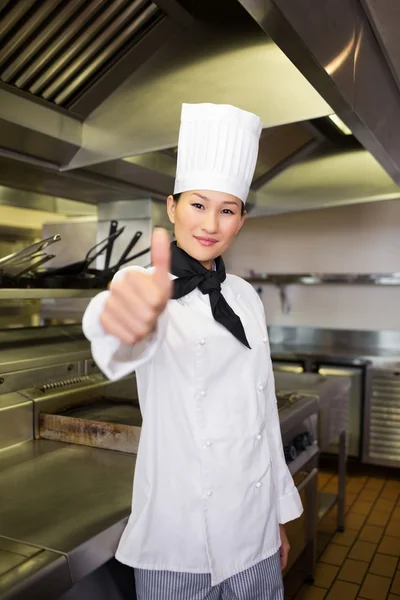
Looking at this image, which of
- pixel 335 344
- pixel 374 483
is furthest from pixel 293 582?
pixel 335 344

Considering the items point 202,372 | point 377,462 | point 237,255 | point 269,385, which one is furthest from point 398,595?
point 237,255

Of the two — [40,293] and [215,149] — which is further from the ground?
[215,149]

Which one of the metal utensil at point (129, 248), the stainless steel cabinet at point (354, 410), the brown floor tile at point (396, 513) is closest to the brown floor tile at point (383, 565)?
the brown floor tile at point (396, 513)

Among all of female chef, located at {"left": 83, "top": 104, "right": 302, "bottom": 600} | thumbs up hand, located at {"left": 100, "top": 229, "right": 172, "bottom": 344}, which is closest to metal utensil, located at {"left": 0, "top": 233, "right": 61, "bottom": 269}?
female chef, located at {"left": 83, "top": 104, "right": 302, "bottom": 600}

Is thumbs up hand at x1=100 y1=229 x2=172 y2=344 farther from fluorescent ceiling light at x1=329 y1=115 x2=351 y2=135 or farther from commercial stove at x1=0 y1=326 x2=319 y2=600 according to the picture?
fluorescent ceiling light at x1=329 y1=115 x2=351 y2=135

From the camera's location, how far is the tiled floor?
2293 mm

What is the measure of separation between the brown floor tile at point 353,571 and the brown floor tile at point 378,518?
1.53 feet

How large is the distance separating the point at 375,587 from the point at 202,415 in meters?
1.77

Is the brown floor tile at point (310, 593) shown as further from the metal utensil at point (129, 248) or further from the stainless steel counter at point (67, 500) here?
the metal utensil at point (129, 248)

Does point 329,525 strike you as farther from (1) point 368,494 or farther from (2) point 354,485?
(2) point 354,485

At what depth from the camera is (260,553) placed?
1.17m

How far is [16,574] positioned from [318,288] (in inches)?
146

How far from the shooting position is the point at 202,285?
1111mm

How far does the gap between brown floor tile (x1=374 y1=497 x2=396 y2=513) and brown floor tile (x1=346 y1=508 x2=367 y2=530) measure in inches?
6.4
